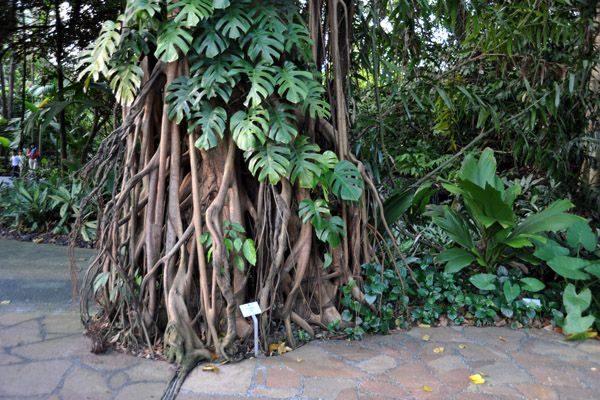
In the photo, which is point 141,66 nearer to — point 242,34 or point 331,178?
point 242,34

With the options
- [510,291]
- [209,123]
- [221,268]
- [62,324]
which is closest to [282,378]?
[221,268]

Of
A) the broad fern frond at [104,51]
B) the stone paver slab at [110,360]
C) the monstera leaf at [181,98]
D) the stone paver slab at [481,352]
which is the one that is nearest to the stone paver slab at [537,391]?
the stone paver slab at [481,352]

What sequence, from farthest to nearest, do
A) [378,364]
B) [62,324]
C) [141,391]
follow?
[62,324], [378,364], [141,391]

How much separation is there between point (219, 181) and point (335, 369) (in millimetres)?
1407

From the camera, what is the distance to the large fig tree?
2.92 metres

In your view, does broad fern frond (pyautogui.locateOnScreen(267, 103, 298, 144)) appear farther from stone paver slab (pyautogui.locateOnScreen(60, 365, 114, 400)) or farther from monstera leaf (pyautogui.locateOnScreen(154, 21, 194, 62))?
stone paver slab (pyautogui.locateOnScreen(60, 365, 114, 400))

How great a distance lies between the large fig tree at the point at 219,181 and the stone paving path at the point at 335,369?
19cm

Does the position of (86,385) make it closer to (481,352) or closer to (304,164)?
(304,164)

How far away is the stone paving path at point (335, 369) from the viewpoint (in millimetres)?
2551

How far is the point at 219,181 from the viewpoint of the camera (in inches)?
127

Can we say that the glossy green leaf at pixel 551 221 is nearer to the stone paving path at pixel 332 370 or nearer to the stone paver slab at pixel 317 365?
the stone paving path at pixel 332 370

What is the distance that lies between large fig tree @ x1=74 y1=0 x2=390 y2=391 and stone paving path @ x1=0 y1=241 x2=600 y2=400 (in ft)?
0.62

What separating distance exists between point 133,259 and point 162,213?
1.22 feet

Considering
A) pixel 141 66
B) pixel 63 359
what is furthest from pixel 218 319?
pixel 141 66
